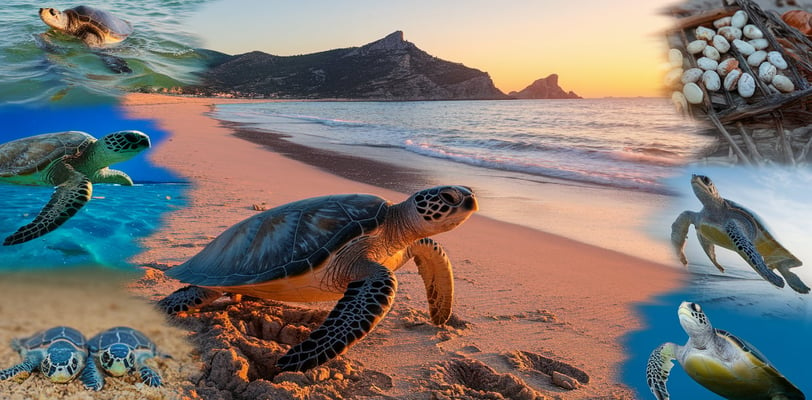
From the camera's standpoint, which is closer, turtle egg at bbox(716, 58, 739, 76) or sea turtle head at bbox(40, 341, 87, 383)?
sea turtle head at bbox(40, 341, 87, 383)

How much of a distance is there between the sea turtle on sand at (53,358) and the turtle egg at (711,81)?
1975 millimetres

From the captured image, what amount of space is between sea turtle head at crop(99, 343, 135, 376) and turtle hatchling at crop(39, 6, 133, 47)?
5.20 ft

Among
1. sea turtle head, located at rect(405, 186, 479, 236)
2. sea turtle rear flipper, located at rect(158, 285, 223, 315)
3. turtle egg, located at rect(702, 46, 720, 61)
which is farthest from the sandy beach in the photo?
turtle egg, located at rect(702, 46, 720, 61)

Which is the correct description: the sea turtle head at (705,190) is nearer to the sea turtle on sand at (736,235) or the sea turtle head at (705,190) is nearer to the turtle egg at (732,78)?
the sea turtle on sand at (736,235)

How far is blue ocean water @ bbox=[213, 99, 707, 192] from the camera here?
12.8ft

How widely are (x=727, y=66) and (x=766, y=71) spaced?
11cm

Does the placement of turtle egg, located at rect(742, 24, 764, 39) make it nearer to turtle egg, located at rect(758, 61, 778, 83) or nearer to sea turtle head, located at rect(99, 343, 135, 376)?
turtle egg, located at rect(758, 61, 778, 83)

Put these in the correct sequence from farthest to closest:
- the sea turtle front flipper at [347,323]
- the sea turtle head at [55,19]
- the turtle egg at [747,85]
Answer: the sea turtle head at [55,19]
the turtle egg at [747,85]
the sea turtle front flipper at [347,323]

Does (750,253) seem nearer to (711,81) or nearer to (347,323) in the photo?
(711,81)

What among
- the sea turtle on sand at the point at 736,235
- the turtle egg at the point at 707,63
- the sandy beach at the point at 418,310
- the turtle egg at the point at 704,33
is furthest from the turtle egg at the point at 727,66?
the sandy beach at the point at 418,310

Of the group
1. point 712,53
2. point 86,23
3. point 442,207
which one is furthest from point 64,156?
point 712,53

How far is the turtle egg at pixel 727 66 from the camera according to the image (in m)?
1.53

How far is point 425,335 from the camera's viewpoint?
1798 millimetres

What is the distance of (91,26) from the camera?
232 centimetres
